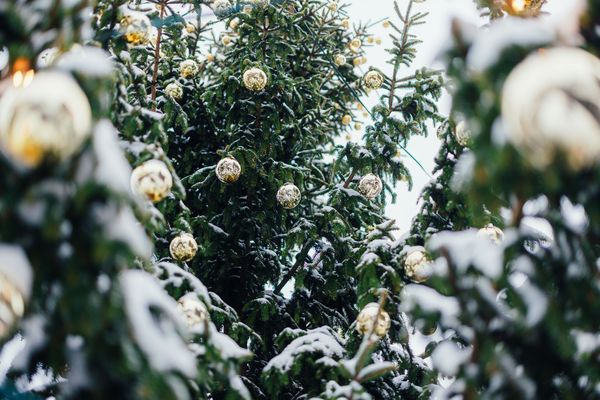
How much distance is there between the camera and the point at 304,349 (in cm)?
382

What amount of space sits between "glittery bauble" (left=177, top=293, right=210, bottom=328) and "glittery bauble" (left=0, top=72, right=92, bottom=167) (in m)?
1.49

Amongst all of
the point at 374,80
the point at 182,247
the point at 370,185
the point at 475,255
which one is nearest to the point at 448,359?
the point at 475,255

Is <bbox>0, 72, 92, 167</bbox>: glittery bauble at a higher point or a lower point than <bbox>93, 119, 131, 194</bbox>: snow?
higher

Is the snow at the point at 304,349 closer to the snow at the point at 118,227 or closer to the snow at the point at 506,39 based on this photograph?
the snow at the point at 118,227

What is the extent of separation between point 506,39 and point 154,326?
1436 millimetres

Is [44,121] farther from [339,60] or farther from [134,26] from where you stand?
[339,60]

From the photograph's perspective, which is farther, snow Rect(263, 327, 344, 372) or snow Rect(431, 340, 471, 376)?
snow Rect(263, 327, 344, 372)

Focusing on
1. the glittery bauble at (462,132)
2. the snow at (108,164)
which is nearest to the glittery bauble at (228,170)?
the glittery bauble at (462,132)

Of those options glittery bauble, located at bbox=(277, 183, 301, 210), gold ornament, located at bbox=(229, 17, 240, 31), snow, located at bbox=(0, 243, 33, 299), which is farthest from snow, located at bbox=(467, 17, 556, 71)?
gold ornament, located at bbox=(229, 17, 240, 31)

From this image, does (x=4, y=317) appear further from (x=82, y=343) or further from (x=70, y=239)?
A: (x=70, y=239)

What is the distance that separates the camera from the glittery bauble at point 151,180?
9.46 feet

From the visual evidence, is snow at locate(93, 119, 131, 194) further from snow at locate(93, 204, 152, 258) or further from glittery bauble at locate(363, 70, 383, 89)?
glittery bauble at locate(363, 70, 383, 89)

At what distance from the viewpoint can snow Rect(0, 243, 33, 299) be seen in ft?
5.68

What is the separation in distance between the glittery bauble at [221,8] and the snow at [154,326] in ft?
13.0
